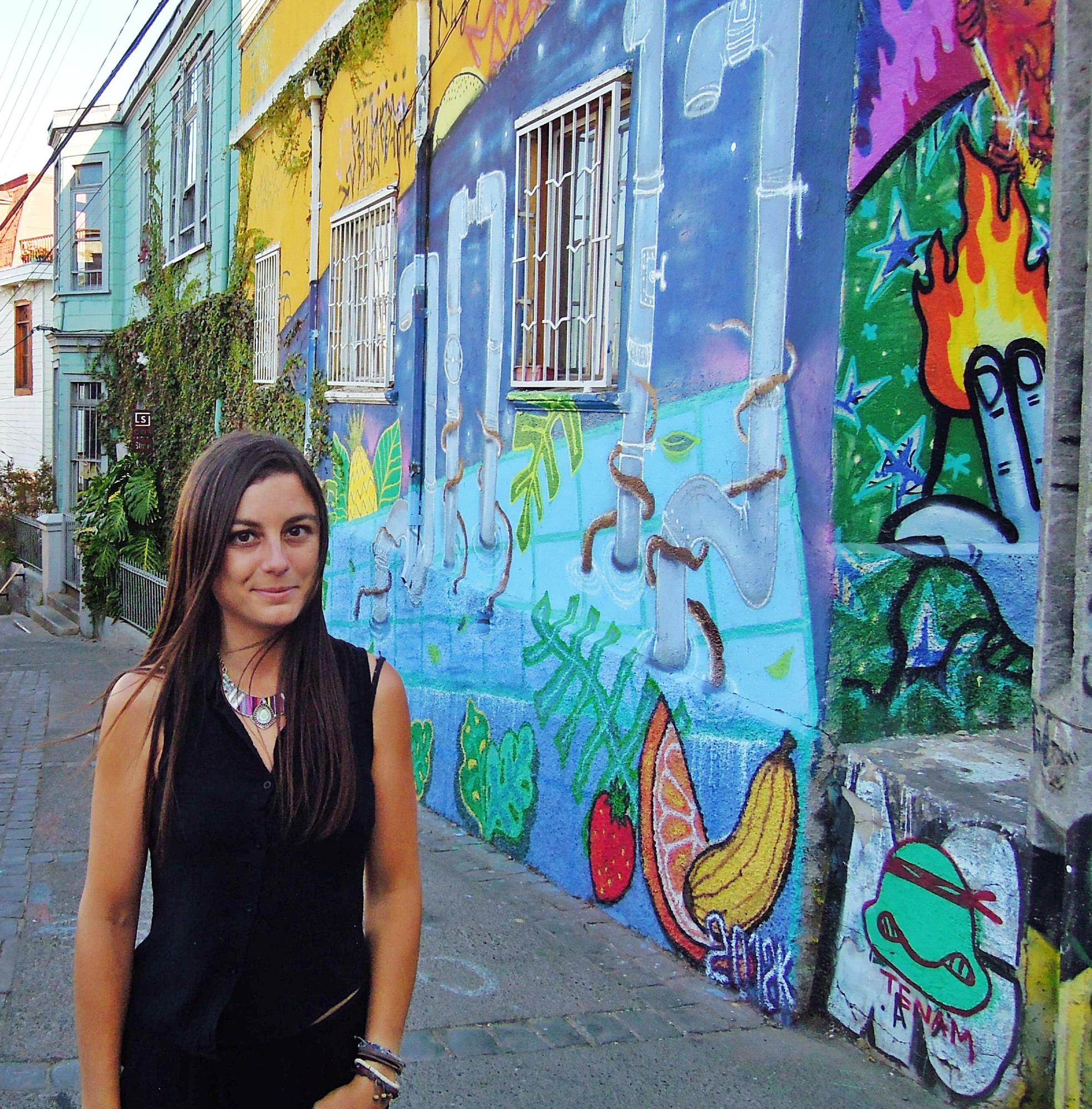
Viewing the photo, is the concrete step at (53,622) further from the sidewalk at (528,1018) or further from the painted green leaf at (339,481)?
the sidewalk at (528,1018)

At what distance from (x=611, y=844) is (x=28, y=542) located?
55.7 feet

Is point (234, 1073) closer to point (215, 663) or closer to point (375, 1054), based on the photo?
point (375, 1054)

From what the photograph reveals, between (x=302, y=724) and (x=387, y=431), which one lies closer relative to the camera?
(x=302, y=724)

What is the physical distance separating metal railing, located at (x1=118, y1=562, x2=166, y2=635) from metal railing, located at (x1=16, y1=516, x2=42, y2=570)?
16.4 ft

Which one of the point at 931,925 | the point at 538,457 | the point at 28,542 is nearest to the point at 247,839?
the point at 931,925

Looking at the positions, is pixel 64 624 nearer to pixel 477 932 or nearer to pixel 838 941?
pixel 477 932

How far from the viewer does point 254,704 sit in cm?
201

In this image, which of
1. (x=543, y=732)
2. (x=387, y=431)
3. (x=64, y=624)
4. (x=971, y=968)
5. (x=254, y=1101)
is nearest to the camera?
(x=254, y=1101)

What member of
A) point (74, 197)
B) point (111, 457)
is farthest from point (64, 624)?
point (74, 197)

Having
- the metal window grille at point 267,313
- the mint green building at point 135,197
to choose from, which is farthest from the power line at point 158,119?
the metal window grille at point 267,313

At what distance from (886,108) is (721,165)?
0.66 m

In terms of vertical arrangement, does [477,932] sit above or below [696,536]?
below

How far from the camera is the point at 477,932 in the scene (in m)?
4.71

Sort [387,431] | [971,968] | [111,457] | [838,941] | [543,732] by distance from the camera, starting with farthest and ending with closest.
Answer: [111,457] → [387,431] → [543,732] → [838,941] → [971,968]
